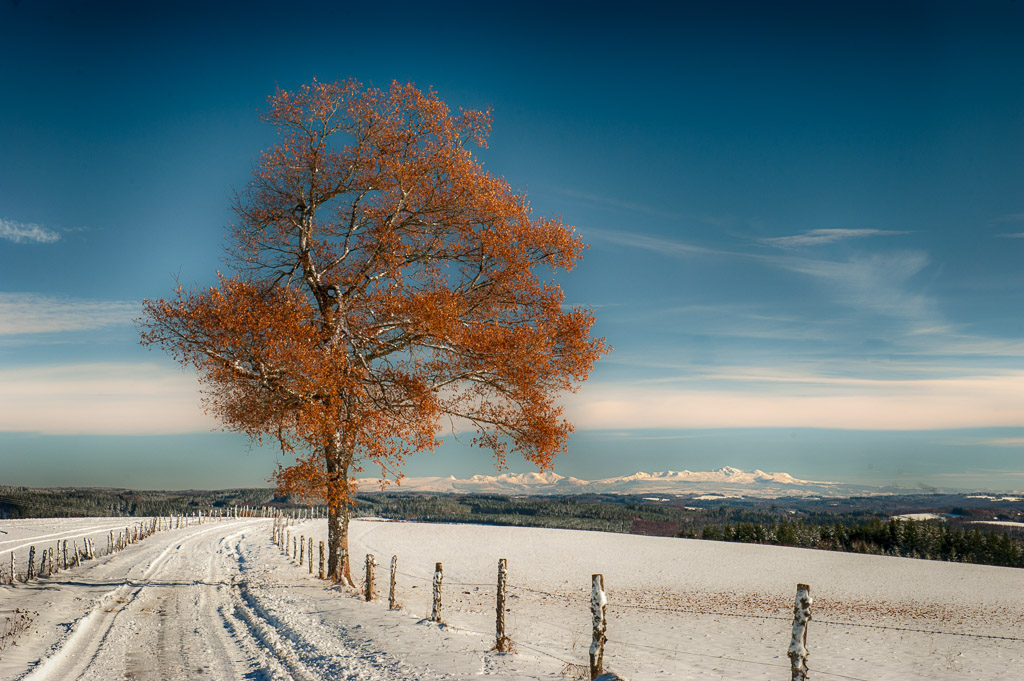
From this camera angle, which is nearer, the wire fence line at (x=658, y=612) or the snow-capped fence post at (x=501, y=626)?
the snow-capped fence post at (x=501, y=626)

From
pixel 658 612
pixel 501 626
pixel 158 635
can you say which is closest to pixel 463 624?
pixel 501 626

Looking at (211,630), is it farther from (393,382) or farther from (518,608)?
(518,608)

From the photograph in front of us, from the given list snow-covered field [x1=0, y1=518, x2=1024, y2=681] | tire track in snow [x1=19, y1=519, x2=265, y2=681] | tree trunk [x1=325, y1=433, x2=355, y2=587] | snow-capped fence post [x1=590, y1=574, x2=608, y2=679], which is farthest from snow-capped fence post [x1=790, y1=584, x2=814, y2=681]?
tree trunk [x1=325, y1=433, x2=355, y2=587]

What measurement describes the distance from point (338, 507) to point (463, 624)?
575 cm

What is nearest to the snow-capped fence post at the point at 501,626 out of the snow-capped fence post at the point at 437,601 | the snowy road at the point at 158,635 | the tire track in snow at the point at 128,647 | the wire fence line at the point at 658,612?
the snow-capped fence post at the point at 437,601

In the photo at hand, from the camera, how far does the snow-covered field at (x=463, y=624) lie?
1184 cm

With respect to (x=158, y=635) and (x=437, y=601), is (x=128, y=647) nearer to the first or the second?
(x=158, y=635)

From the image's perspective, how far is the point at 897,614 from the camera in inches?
1316

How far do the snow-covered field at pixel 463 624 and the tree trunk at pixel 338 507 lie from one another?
121 cm

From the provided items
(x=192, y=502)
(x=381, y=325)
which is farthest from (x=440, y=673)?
(x=192, y=502)

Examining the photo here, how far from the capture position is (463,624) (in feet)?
60.6

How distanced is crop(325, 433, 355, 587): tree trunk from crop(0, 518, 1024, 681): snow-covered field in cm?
121

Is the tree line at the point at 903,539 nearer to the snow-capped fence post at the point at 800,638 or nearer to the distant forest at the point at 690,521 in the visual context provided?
the distant forest at the point at 690,521

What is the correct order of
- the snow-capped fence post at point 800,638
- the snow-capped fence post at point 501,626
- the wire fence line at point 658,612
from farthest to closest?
the wire fence line at point 658,612 → the snow-capped fence post at point 501,626 → the snow-capped fence post at point 800,638
